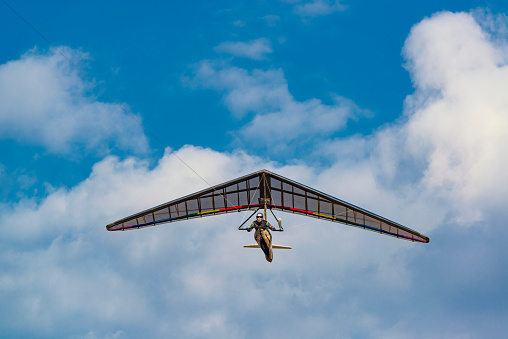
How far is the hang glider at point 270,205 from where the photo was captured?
Answer: 62.2 m

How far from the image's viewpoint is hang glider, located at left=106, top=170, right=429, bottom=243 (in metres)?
62.2

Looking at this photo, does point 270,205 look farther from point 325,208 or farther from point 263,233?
point 263,233

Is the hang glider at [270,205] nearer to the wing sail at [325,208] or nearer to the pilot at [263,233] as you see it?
the wing sail at [325,208]

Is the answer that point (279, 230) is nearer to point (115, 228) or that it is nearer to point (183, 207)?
point (183, 207)

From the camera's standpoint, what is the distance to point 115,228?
215 ft

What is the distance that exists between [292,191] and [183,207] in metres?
9.52

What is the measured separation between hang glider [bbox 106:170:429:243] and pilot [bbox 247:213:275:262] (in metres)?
3.31

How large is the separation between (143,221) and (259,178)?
11426 mm

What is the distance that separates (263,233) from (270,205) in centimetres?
539

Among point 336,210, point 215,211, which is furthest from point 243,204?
point 336,210

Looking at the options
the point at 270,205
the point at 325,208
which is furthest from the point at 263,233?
the point at 325,208

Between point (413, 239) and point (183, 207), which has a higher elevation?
point (183, 207)

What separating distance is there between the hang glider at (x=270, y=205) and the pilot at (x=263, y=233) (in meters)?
3.31

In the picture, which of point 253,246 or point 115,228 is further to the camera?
point 115,228
